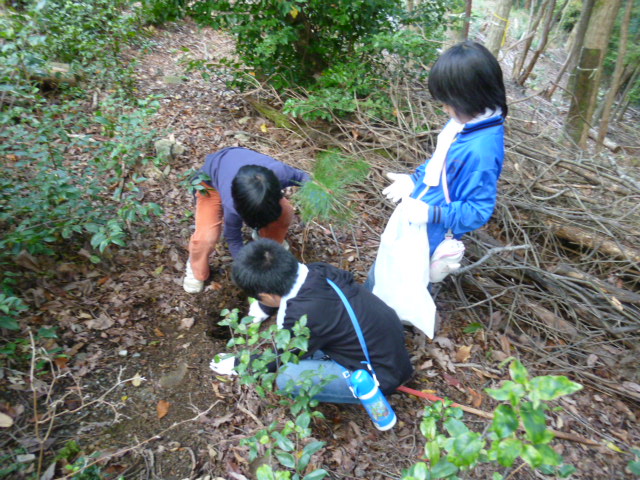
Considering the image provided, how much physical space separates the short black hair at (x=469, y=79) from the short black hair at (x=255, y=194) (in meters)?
1.06

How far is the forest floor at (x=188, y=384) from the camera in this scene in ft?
6.73

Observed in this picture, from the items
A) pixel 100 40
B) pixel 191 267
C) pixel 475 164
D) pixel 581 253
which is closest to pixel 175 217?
pixel 191 267

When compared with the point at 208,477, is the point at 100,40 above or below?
above

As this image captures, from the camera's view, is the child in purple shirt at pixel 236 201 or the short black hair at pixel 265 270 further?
the child in purple shirt at pixel 236 201

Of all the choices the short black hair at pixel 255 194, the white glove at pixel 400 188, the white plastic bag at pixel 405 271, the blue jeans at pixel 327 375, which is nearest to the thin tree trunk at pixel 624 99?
the white glove at pixel 400 188

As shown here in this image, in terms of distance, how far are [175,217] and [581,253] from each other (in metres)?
3.48

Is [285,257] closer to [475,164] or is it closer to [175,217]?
[475,164]

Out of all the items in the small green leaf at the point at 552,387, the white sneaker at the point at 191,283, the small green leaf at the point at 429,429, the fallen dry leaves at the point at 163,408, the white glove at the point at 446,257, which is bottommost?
the fallen dry leaves at the point at 163,408

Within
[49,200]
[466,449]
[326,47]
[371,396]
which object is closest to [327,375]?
[371,396]

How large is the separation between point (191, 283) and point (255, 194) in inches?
43.5

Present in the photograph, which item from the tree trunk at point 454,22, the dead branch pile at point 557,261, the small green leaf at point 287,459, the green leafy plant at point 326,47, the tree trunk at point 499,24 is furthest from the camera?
the tree trunk at point 499,24

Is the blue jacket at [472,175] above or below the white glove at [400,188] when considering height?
above

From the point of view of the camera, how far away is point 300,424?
157cm

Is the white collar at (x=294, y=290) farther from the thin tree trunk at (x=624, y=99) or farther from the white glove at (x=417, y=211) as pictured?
the thin tree trunk at (x=624, y=99)
